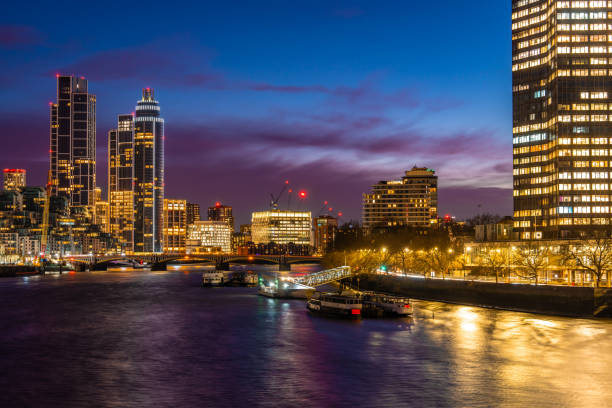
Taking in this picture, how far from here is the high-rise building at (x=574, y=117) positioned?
162375mm

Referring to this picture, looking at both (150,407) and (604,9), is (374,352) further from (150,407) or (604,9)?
(604,9)

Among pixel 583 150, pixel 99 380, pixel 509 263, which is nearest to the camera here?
pixel 99 380

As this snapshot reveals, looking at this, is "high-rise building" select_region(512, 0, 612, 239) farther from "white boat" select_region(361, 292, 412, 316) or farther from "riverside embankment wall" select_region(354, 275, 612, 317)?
"white boat" select_region(361, 292, 412, 316)

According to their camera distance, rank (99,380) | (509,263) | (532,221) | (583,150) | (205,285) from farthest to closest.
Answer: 1. (532,221)
2. (583,150)
3. (205,285)
4. (509,263)
5. (99,380)

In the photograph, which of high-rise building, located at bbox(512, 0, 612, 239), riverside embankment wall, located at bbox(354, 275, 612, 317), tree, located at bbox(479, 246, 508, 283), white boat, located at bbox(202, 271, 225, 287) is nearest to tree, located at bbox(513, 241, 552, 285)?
tree, located at bbox(479, 246, 508, 283)

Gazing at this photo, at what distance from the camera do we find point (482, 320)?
245 ft

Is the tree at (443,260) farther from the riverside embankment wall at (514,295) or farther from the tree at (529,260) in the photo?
the tree at (529,260)

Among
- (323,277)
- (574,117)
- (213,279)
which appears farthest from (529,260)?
(574,117)

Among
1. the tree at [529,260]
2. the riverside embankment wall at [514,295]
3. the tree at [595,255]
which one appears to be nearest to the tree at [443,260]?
the riverside embankment wall at [514,295]

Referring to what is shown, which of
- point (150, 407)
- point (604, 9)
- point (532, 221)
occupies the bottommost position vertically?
point (150, 407)

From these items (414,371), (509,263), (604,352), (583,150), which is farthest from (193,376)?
(583,150)

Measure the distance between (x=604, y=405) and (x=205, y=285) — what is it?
380ft

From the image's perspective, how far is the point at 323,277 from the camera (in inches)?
4843

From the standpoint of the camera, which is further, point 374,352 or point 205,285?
point 205,285
